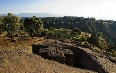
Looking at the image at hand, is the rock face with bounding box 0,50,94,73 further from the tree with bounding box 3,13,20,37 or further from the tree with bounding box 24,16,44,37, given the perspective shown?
the tree with bounding box 3,13,20,37

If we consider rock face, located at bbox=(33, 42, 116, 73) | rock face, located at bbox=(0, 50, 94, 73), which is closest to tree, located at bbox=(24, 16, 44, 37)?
rock face, located at bbox=(33, 42, 116, 73)

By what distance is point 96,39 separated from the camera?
88.8m

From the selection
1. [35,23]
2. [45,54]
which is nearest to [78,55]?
[45,54]

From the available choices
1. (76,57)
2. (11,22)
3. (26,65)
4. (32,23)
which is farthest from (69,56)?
(11,22)

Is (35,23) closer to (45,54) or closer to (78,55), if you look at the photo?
(78,55)

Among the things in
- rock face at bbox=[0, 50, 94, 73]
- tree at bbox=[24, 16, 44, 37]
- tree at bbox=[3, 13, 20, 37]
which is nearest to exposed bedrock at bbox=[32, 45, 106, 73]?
rock face at bbox=[0, 50, 94, 73]

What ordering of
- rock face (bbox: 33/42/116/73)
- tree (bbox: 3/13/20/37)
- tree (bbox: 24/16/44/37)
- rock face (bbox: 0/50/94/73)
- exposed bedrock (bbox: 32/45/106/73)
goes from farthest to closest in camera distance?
1. tree (bbox: 3/13/20/37)
2. tree (bbox: 24/16/44/37)
3. rock face (bbox: 33/42/116/73)
4. exposed bedrock (bbox: 32/45/106/73)
5. rock face (bbox: 0/50/94/73)

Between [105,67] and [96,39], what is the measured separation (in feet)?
163

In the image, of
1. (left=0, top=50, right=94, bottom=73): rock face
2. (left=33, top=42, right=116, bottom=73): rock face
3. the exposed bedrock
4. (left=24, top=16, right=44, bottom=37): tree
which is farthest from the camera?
(left=24, top=16, right=44, bottom=37): tree

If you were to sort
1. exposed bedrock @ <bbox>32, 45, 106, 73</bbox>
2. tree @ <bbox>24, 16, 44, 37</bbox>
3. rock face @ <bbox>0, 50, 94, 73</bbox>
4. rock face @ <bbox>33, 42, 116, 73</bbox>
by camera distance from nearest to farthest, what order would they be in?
rock face @ <bbox>0, 50, 94, 73</bbox>
exposed bedrock @ <bbox>32, 45, 106, 73</bbox>
rock face @ <bbox>33, 42, 116, 73</bbox>
tree @ <bbox>24, 16, 44, 37</bbox>

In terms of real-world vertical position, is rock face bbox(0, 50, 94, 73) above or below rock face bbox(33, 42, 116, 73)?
above

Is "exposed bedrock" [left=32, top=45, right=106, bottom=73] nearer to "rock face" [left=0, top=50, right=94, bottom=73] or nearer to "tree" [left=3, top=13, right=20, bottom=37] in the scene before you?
"rock face" [left=0, top=50, right=94, bottom=73]

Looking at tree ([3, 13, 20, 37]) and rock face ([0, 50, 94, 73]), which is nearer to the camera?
rock face ([0, 50, 94, 73])

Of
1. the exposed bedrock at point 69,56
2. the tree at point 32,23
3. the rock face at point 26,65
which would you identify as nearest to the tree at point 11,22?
the tree at point 32,23
